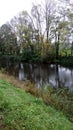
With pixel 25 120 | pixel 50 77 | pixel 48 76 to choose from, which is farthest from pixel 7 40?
pixel 25 120

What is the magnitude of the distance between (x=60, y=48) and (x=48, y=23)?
5498mm

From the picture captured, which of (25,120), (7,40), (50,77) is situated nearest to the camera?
(25,120)

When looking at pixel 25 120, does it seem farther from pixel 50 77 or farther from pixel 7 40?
pixel 7 40

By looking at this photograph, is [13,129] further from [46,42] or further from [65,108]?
[46,42]

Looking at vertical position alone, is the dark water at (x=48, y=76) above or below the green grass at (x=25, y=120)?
below

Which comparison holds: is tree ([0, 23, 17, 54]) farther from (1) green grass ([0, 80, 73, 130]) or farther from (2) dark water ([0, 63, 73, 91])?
(1) green grass ([0, 80, 73, 130])

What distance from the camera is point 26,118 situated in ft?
19.4

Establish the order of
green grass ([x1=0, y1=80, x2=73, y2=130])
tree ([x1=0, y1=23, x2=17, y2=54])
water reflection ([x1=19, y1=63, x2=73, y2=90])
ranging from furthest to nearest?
tree ([x1=0, y1=23, x2=17, y2=54]) → water reflection ([x1=19, y1=63, x2=73, y2=90]) → green grass ([x1=0, y1=80, x2=73, y2=130])

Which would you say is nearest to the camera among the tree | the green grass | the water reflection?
the green grass

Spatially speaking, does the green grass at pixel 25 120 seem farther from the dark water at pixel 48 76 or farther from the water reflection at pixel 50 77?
the water reflection at pixel 50 77

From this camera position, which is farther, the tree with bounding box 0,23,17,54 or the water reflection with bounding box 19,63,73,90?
the tree with bounding box 0,23,17,54

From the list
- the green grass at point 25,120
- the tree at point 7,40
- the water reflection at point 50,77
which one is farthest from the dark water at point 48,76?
the tree at point 7,40

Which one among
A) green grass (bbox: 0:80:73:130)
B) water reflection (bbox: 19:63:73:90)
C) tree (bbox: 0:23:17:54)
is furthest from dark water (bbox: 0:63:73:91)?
tree (bbox: 0:23:17:54)

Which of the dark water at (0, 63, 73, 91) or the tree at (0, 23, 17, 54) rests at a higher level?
the tree at (0, 23, 17, 54)
